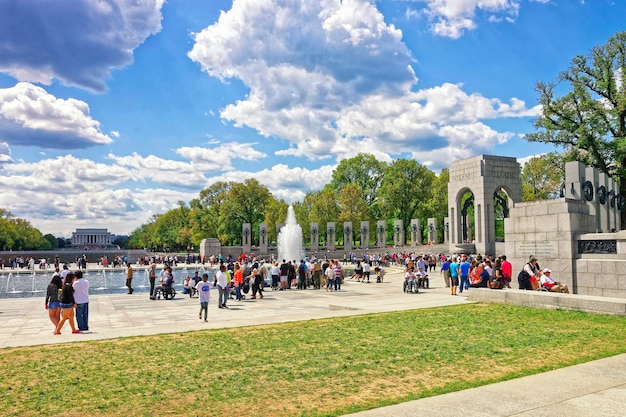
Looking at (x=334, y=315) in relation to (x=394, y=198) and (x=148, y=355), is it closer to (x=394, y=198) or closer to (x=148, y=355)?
(x=148, y=355)

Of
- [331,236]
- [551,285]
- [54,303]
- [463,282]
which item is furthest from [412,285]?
[331,236]

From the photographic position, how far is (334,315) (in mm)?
16047

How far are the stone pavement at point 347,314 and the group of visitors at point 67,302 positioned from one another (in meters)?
0.36

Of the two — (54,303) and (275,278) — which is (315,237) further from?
(54,303)

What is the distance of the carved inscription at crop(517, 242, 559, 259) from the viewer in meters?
19.5

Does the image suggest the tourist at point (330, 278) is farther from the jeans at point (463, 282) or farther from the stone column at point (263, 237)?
the stone column at point (263, 237)

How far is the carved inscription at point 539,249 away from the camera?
63.9 ft

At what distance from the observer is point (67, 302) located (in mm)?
13539

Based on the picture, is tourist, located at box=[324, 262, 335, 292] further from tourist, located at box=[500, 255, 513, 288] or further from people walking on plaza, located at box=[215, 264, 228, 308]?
tourist, located at box=[500, 255, 513, 288]

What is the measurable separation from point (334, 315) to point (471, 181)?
42.9 meters

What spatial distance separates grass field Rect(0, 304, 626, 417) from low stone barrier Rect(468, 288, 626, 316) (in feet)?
2.36

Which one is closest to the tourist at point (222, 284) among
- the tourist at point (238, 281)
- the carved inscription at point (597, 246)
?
the tourist at point (238, 281)

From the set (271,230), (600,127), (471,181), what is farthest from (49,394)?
(271,230)

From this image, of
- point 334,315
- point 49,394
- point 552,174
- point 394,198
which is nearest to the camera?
point 49,394
